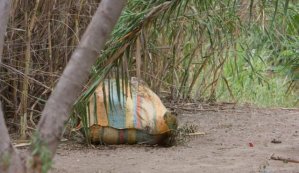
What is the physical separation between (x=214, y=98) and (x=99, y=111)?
2.89m

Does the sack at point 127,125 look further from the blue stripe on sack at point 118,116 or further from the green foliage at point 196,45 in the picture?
the green foliage at point 196,45

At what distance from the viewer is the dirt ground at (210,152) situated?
4.47 m

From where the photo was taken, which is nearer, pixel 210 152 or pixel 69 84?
pixel 69 84

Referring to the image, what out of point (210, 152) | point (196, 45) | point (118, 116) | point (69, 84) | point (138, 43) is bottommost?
point (210, 152)

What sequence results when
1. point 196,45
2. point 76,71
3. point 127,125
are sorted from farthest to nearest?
point 196,45 < point 127,125 < point 76,71

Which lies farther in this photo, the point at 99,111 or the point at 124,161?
the point at 99,111

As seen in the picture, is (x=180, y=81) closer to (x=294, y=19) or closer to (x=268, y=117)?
(x=268, y=117)

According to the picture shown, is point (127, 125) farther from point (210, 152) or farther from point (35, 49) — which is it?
point (35, 49)

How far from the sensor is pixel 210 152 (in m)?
5.09

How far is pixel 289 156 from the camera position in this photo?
4883 millimetres

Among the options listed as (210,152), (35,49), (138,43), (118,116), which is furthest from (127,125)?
(138,43)

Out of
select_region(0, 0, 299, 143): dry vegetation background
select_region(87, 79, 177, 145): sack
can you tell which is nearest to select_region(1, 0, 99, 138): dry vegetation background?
select_region(0, 0, 299, 143): dry vegetation background

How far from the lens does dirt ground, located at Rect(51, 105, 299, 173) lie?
4473 mm

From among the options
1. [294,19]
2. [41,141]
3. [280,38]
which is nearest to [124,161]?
[41,141]
